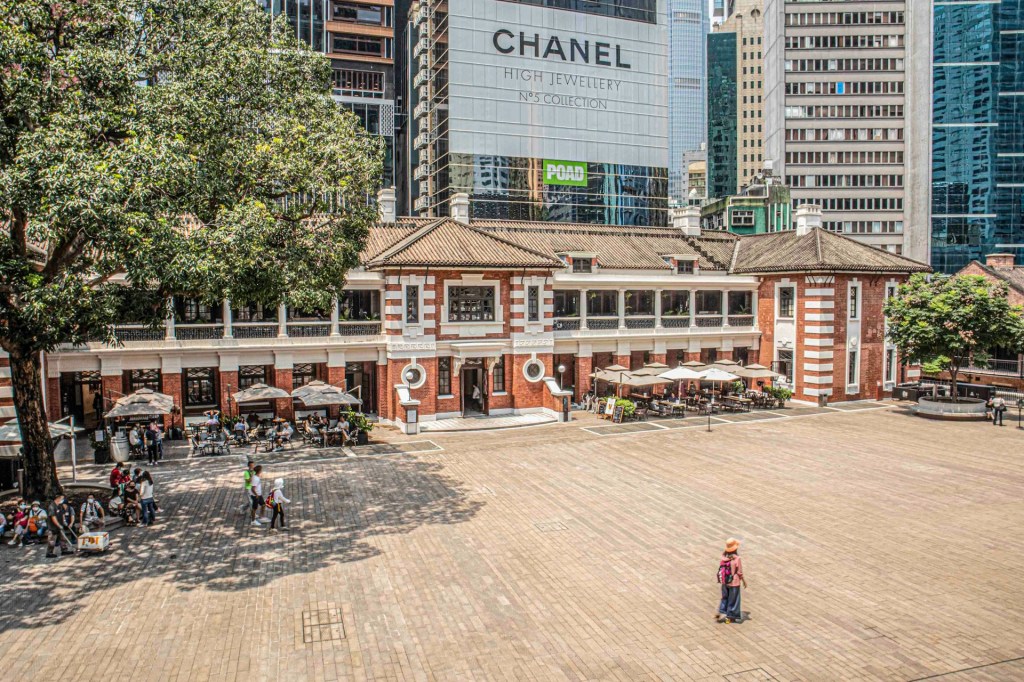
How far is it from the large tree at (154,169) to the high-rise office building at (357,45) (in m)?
73.7

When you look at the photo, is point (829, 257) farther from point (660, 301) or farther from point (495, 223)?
point (495, 223)

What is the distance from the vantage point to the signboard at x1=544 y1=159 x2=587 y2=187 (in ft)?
262

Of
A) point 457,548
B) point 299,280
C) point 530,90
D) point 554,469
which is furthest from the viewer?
point 530,90

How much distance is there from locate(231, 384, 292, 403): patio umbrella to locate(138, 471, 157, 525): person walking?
1038 cm

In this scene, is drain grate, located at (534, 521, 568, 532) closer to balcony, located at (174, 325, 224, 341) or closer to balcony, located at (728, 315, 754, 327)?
balcony, located at (174, 325, 224, 341)

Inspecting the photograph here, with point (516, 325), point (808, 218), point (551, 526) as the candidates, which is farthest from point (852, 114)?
point (551, 526)

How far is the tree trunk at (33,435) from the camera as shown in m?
20.5

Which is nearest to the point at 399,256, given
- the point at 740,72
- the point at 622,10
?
the point at 622,10

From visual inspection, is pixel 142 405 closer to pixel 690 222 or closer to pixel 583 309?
pixel 583 309

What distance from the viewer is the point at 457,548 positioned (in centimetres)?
1797

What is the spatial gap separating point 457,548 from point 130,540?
335 inches

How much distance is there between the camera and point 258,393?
30.8 meters

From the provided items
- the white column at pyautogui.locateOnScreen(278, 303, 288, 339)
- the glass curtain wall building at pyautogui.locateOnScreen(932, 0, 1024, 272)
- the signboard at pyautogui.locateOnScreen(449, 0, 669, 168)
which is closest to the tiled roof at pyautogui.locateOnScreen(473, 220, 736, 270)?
the white column at pyautogui.locateOnScreen(278, 303, 288, 339)

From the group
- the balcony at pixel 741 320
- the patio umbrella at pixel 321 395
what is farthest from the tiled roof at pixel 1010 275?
the patio umbrella at pixel 321 395
